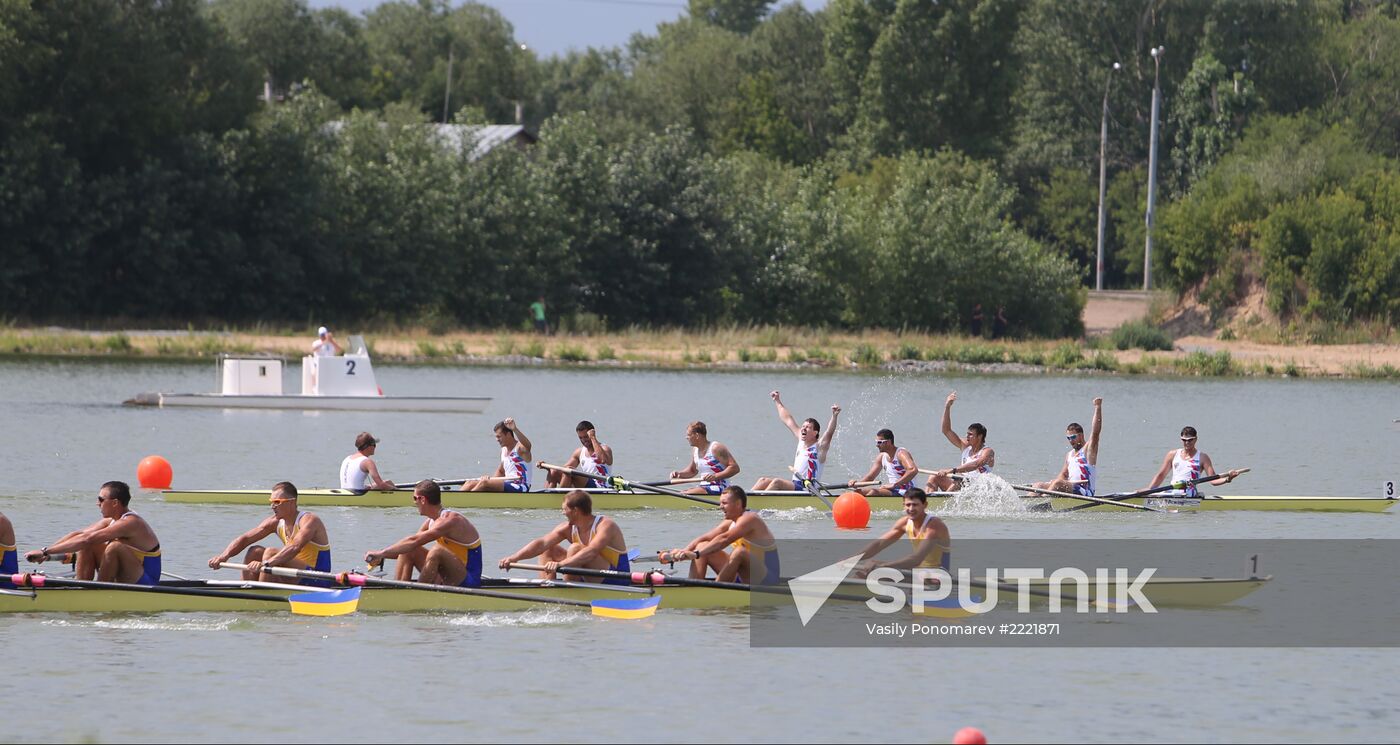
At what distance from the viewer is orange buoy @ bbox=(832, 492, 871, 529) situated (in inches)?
843

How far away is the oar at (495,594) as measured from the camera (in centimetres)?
1633

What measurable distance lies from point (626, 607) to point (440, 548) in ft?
5.88

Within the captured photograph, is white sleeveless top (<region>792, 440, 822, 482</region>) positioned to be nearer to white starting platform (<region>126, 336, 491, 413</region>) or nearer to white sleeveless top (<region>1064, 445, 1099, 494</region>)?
white sleeveless top (<region>1064, 445, 1099, 494</region>)

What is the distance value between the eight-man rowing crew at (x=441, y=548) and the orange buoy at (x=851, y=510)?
4174mm

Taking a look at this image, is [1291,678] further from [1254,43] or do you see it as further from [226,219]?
[1254,43]

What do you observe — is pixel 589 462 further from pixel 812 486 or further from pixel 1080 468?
pixel 1080 468

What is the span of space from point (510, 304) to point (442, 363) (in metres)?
9.20

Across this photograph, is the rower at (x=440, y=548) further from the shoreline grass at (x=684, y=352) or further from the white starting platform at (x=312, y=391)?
the shoreline grass at (x=684, y=352)

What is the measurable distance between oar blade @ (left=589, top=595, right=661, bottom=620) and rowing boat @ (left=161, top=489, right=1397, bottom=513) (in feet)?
19.9

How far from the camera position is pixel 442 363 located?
1980 inches

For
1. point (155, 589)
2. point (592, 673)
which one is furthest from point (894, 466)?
point (155, 589)

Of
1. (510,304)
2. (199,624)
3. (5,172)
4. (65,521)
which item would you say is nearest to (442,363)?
(510,304)

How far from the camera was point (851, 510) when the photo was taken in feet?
70.2

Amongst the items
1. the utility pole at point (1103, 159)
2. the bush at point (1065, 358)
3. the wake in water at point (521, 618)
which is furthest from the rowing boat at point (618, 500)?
the utility pole at point (1103, 159)
